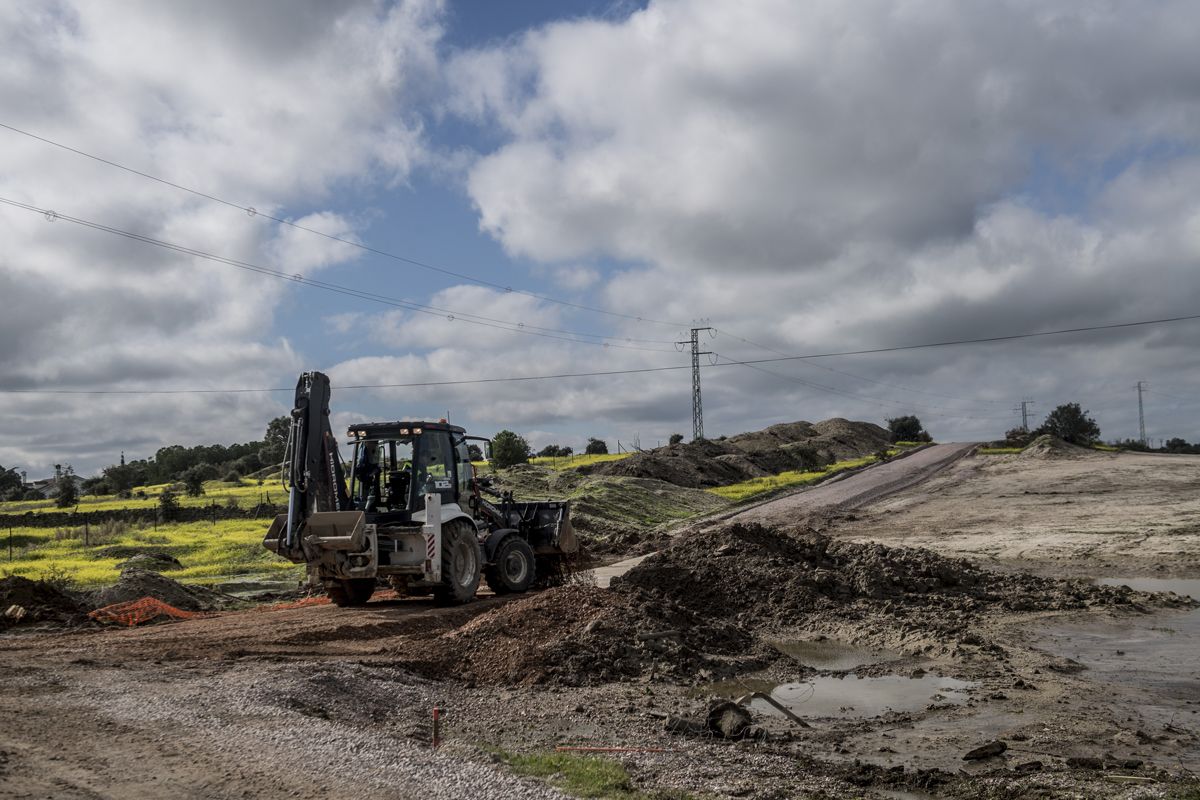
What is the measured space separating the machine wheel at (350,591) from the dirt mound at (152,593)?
10.8 feet

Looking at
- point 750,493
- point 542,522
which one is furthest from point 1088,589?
point 750,493

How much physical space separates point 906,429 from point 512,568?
92775mm

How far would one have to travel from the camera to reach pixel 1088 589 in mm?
17422

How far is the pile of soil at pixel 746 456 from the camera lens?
5303cm

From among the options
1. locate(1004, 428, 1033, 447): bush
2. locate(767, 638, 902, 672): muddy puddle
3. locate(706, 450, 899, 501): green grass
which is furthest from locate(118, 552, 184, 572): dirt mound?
locate(1004, 428, 1033, 447): bush

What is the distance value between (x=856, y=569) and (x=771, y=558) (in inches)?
64.4

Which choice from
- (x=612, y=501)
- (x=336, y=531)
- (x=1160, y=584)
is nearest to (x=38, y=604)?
(x=336, y=531)

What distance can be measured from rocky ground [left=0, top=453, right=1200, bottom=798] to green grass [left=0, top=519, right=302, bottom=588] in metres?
8.56

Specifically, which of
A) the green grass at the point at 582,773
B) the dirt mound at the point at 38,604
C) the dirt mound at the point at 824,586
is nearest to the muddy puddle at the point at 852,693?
the green grass at the point at 582,773

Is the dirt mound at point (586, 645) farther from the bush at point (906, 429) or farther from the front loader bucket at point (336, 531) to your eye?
the bush at point (906, 429)

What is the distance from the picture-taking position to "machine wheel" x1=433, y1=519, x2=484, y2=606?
15945 mm

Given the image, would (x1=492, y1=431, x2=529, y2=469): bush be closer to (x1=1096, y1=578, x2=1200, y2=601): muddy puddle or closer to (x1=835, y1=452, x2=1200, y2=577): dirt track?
(x1=835, y1=452, x2=1200, y2=577): dirt track

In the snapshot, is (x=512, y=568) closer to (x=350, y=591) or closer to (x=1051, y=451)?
(x=350, y=591)

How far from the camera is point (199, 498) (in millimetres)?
52469
